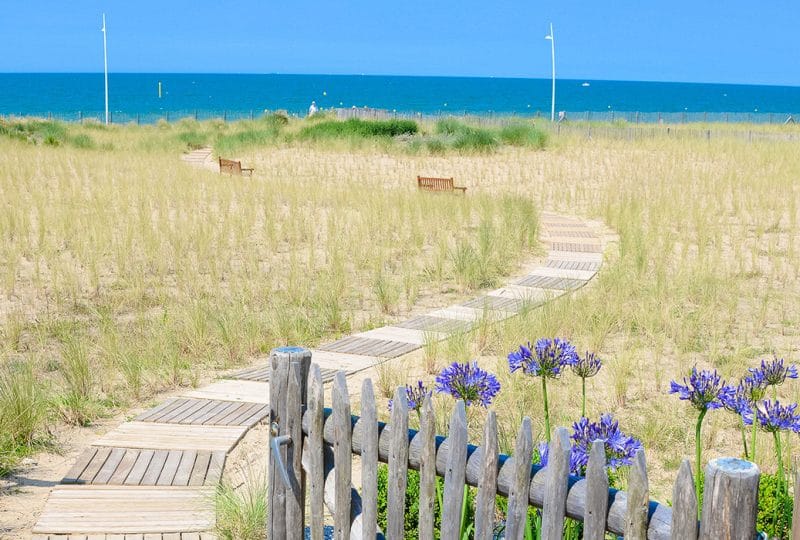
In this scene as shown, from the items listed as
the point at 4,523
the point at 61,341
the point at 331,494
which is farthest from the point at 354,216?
the point at 331,494

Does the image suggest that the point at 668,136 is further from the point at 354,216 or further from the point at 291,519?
the point at 291,519

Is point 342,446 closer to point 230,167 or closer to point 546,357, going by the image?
point 546,357

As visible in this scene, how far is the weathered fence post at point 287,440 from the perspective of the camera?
3.15 m

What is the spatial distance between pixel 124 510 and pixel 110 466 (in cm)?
55

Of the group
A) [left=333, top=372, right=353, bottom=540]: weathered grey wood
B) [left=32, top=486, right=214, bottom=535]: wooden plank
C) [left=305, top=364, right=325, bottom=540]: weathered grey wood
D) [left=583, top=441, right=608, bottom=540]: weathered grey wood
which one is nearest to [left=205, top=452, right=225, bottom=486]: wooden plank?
[left=32, top=486, right=214, bottom=535]: wooden plank

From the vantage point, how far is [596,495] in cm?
234

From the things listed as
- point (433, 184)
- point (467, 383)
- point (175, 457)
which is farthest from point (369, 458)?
point (433, 184)

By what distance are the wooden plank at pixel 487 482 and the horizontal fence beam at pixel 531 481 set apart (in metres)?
0.02

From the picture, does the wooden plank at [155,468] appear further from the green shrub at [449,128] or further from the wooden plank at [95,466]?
the green shrub at [449,128]

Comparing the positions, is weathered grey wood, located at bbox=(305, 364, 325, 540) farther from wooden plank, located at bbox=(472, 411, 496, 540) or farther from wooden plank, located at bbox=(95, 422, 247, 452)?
wooden plank, located at bbox=(95, 422, 247, 452)

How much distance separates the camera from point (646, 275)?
390 inches

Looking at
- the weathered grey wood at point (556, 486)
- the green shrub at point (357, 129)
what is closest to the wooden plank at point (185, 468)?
the weathered grey wood at point (556, 486)

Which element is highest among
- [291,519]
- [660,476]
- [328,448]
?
[328,448]

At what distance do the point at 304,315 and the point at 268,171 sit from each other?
13.8 metres
